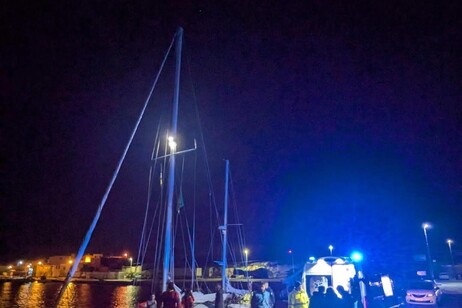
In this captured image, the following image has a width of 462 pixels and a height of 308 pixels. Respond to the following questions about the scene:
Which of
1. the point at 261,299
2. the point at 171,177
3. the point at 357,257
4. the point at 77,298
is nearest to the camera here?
the point at 261,299

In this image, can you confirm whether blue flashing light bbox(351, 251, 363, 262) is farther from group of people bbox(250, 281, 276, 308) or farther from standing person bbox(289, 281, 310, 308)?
group of people bbox(250, 281, 276, 308)

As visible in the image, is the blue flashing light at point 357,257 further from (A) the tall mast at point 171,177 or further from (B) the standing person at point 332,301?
(B) the standing person at point 332,301

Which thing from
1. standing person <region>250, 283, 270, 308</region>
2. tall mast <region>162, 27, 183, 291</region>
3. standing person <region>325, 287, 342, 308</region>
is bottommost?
standing person <region>250, 283, 270, 308</region>

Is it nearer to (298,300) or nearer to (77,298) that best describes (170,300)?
(298,300)

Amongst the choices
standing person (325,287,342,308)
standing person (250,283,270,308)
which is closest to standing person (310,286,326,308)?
standing person (325,287,342,308)

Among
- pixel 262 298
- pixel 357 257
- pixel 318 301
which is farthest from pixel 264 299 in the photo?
pixel 357 257

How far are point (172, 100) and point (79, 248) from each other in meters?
8.45

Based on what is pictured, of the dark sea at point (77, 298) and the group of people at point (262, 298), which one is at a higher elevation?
→ the group of people at point (262, 298)

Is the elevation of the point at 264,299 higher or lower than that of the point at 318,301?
lower

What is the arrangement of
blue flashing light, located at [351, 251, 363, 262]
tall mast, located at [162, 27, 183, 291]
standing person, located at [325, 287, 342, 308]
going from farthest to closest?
1. blue flashing light, located at [351, 251, 363, 262]
2. tall mast, located at [162, 27, 183, 291]
3. standing person, located at [325, 287, 342, 308]

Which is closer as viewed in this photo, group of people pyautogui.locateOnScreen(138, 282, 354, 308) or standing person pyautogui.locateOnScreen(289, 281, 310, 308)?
group of people pyautogui.locateOnScreen(138, 282, 354, 308)

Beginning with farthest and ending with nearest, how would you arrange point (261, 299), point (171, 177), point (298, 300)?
point (298, 300) → point (171, 177) → point (261, 299)

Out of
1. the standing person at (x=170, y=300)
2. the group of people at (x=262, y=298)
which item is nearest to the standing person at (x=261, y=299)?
the group of people at (x=262, y=298)

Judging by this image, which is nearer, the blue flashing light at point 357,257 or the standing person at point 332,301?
the standing person at point 332,301
